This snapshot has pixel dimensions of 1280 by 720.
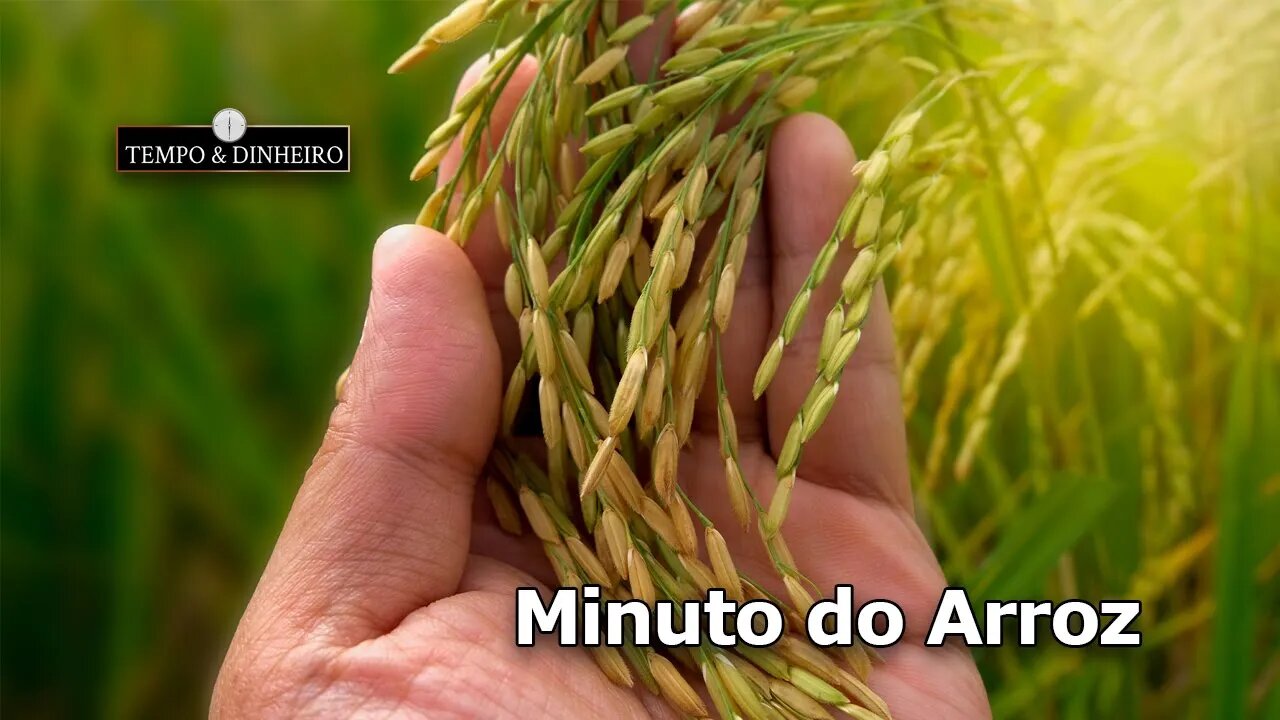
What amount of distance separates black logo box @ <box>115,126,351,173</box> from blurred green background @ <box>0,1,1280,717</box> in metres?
0.02

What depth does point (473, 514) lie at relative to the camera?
0.99 m

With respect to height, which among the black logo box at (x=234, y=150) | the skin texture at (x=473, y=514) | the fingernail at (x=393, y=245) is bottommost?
the skin texture at (x=473, y=514)

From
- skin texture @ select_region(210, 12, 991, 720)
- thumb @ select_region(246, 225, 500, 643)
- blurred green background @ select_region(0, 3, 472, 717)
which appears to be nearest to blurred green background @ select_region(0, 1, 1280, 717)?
blurred green background @ select_region(0, 3, 472, 717)

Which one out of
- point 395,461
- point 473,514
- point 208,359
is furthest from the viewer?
point 208,359

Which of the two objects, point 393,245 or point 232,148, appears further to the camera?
point 232,148

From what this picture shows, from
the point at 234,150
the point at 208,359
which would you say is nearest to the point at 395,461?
the point at 208,359

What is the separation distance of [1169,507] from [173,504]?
111cm

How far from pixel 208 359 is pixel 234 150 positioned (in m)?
0.25

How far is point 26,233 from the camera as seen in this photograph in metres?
1.23

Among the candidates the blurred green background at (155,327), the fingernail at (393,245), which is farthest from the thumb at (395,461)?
the blurred green background at (155,327)

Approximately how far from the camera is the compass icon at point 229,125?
3.97 feet

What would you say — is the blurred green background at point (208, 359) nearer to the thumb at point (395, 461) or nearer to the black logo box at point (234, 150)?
the black logo box at point (234, 150)

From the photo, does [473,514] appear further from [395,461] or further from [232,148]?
[232,148]

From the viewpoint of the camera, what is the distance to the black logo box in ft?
3.94
